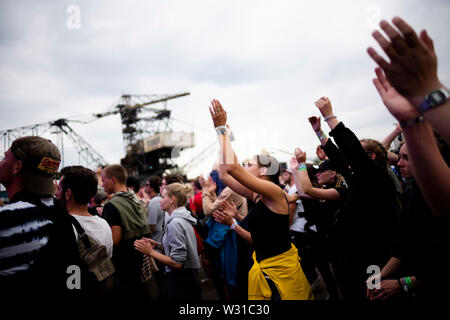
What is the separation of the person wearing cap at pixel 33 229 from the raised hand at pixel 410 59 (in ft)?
6.39

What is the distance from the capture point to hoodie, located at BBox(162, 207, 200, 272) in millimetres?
3289

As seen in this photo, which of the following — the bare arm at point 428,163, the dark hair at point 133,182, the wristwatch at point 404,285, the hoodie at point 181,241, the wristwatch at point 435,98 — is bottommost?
the wristwatch at point 404,285

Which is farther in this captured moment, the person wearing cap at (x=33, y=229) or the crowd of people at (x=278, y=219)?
the person wearing cap at (x=33, y=229)

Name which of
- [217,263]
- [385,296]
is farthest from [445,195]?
[217,263]

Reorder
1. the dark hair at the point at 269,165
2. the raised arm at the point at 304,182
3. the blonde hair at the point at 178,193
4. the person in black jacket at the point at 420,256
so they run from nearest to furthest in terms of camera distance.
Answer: the person in black jacket at the point at 420,256, the dark hair at the point at 269,165, the raised arm at the point at 304,182, the blonde hair at the point at 178,193

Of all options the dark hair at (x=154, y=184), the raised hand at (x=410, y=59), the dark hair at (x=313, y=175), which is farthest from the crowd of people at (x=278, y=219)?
the dark hair at (x=154, y=184)

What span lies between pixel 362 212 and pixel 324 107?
101cm

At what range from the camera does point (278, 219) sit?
259cm

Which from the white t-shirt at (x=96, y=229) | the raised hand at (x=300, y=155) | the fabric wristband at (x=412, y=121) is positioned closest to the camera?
the fabric wristband at (x=412, y=121)

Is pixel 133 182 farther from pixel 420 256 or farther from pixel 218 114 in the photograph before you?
pixel 420 256

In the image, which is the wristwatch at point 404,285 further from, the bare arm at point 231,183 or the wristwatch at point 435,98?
the bare arm at point 231,183

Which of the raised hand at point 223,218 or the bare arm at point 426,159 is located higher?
the bare arm at point 426,159

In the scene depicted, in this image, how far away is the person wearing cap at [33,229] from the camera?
1.42m

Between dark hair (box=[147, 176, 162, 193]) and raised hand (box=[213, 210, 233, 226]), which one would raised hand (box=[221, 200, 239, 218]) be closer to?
raised hand (box=[213, 210, 233, 226])
